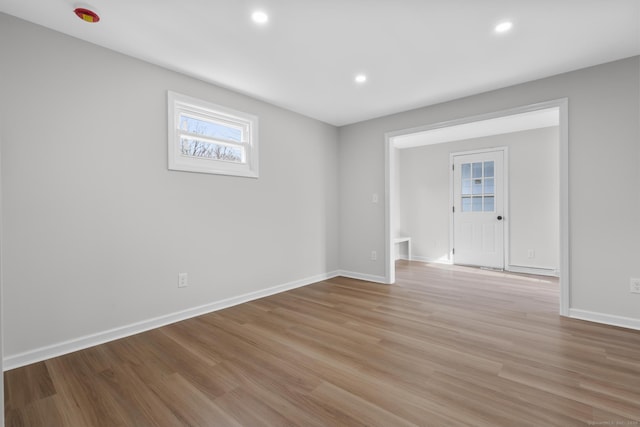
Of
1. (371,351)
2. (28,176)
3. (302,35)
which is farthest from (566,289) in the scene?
(28,176)

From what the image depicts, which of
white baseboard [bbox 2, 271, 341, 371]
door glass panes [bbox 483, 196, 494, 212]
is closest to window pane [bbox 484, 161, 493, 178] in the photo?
door glass panes [bbox 483, 196, 494, 212]

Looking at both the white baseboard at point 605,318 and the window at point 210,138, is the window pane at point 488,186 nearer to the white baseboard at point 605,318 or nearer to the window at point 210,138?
the white baseboard at point 605,318

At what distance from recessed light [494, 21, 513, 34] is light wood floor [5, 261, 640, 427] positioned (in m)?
2.43

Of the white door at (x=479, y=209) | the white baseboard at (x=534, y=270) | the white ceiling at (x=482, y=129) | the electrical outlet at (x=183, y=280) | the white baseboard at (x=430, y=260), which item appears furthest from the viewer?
the white baseboard at (x=430, y=260)

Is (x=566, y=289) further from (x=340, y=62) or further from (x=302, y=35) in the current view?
(x=302, y=35)

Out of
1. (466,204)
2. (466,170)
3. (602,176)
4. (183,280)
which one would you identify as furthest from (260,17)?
(466,204)

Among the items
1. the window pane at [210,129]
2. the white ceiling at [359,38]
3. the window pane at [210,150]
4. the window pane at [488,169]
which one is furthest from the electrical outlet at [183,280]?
the window pane at [488,169]

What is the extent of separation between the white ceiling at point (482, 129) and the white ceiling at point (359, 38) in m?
1.23

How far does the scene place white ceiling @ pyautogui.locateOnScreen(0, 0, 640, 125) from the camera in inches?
77.2

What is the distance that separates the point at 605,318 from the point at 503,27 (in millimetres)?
2735

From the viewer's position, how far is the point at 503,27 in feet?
7.10

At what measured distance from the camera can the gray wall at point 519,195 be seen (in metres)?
4.70

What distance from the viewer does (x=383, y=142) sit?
4.21 meters

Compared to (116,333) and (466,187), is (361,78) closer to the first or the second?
(116,333)
